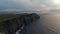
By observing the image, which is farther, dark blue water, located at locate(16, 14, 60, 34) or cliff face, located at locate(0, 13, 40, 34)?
dark blue water, located at locate(16, 14, 60, 34)

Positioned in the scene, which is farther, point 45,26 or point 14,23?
point 45,26

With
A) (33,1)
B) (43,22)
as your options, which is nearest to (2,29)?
(43,22)

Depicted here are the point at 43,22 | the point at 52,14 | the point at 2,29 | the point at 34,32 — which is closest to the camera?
the point at 2,29

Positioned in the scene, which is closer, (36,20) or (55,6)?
(36,20)

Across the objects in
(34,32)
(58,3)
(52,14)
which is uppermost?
(58,3)

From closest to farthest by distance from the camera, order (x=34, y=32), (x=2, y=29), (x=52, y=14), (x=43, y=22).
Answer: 1. (x=2, y=29)
2. (x=34, y=32)
3. (x=43, y=22)
4. (x=52, y=14)

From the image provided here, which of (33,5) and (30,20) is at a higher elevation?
(33,5)

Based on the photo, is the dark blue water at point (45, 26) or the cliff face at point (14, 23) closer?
the cliff face at point (14, 23)

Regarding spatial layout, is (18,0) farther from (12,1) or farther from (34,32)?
(34,32)
